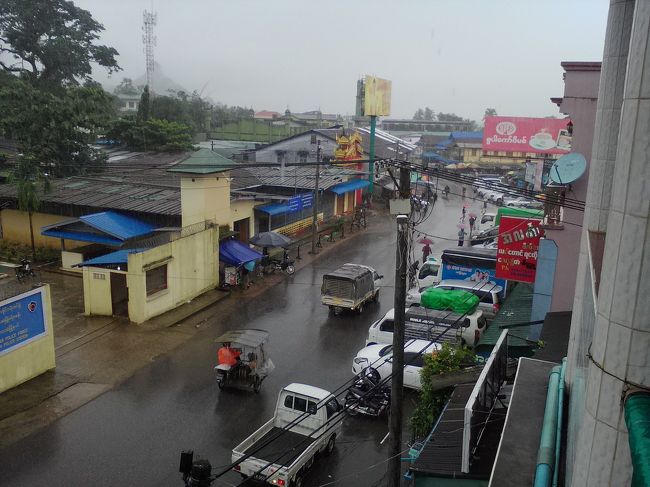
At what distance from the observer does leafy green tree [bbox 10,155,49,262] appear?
969 inches

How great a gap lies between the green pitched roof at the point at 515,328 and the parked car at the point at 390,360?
4.34 ft

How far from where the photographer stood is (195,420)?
12844mm

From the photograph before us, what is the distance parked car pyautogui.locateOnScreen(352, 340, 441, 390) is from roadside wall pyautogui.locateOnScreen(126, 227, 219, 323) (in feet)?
26.6

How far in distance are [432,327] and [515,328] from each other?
2205 mm

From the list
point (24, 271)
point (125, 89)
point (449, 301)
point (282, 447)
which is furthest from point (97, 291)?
point (125, 89)

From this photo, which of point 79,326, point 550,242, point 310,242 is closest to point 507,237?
point 550,242

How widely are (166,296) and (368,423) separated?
9958mm

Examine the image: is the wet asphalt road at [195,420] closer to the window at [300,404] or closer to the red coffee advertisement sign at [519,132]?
the window at [300,404]

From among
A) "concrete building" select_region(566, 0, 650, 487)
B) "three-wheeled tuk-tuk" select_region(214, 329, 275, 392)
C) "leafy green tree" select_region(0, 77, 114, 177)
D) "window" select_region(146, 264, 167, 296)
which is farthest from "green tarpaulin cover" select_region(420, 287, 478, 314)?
"leafy green tree" select_region(0, 77, 114, 177)

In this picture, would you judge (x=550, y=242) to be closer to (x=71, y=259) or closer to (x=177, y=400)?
(x=177, y=400)

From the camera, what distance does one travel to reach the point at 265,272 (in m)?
25.6

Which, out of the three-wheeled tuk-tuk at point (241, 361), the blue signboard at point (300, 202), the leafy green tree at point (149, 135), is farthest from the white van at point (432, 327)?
the leafy green tree at point (149, 135)

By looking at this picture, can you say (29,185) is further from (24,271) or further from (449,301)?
(449,301)

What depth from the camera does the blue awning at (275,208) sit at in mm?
28869
